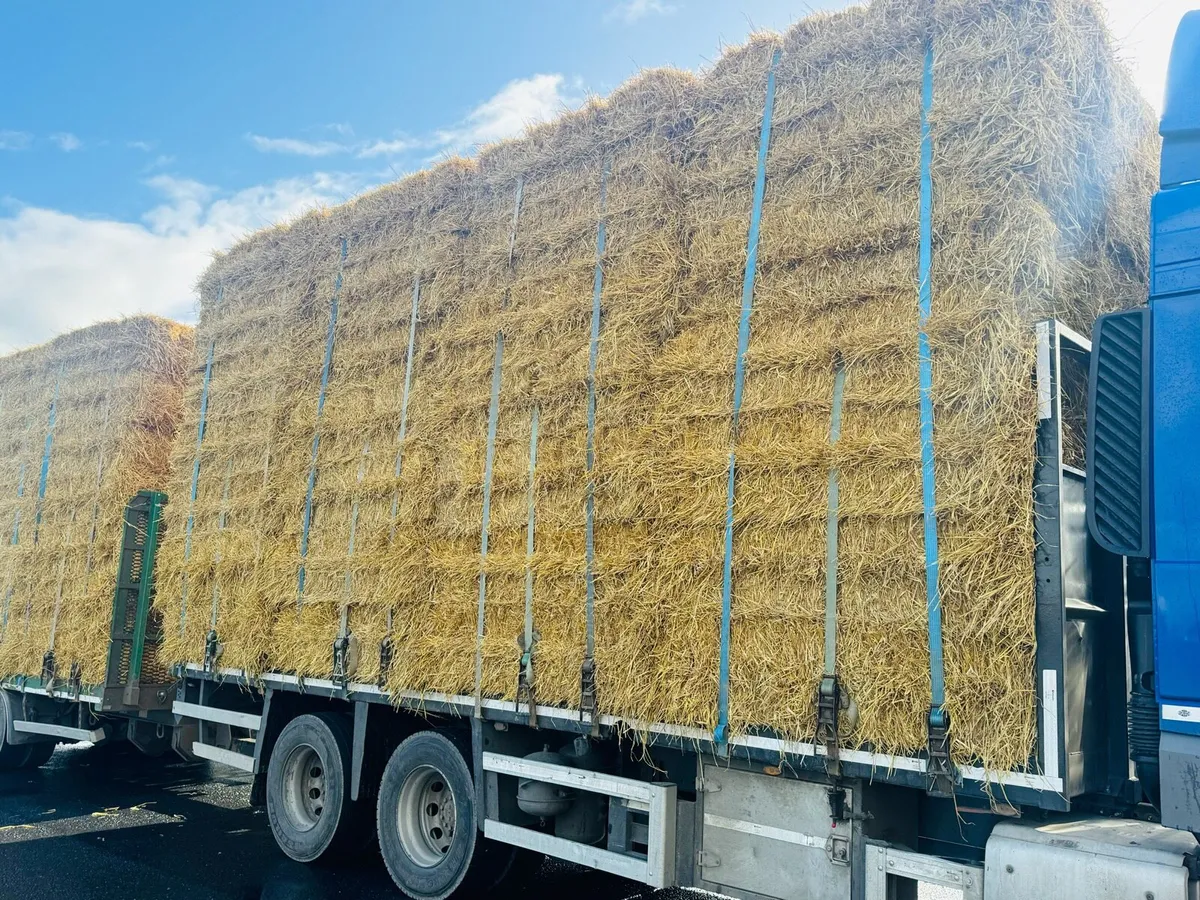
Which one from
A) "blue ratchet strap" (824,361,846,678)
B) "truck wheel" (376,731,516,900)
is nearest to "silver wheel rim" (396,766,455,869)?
"truck wheel" (376,731,516,900)

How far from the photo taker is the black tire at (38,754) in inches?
491

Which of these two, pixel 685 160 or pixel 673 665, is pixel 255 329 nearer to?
pixel 685 160

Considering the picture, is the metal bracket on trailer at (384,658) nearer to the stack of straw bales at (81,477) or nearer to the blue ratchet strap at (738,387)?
the blue ratchet strap at (738,387)

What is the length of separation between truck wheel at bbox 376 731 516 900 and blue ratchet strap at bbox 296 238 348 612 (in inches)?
70.0

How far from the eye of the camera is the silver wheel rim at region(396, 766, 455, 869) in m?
7.21

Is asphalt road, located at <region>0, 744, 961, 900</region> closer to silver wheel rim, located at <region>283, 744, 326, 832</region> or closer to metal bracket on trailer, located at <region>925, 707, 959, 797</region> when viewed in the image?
silver wheel rim, located at <region>283, 744, 326, 832</region>

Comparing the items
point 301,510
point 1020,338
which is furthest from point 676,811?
point 301,510

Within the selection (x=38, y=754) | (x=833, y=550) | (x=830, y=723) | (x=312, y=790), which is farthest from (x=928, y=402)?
(x=38, y=754)

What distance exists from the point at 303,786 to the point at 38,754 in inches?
248

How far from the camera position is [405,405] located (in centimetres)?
778

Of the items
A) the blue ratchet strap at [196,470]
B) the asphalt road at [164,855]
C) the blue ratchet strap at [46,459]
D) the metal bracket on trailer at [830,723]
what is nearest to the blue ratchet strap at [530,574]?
the asphalt road at [164,855]

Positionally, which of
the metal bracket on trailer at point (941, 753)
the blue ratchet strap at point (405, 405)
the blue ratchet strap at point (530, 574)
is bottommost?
the metal bracket on trailer at point (941, 753)

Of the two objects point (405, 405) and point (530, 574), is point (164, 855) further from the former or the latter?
point (530, 574)

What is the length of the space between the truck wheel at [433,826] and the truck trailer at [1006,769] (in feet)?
0.05
